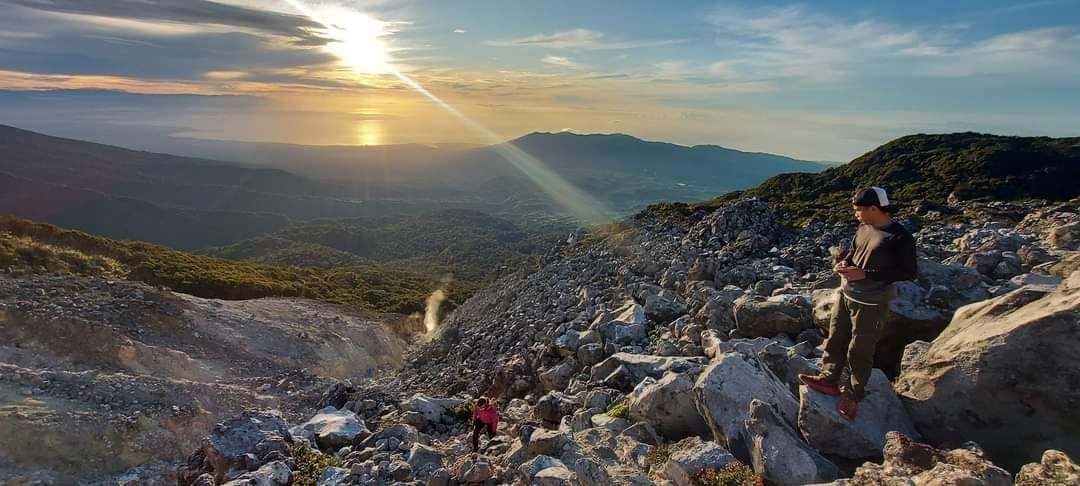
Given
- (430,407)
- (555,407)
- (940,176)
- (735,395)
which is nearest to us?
(735,395)

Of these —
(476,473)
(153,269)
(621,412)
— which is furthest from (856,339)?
(153,269)

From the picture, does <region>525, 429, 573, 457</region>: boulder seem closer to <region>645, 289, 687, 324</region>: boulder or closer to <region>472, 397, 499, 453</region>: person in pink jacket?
<region>472, 397, 499, 453</region>: person in pink jacket

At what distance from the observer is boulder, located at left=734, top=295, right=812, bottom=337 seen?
1102 centimetres

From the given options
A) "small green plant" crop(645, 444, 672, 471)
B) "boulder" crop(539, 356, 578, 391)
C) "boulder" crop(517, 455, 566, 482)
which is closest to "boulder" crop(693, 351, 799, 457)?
"small green plant" crop(645, 444, 672, 471)

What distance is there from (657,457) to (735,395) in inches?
56.0

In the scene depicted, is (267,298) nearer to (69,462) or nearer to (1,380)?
(1,380)

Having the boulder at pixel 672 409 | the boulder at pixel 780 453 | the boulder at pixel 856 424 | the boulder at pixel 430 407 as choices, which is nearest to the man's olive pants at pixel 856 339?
the boulder at pixel 856 424

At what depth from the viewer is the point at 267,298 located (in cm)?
3806

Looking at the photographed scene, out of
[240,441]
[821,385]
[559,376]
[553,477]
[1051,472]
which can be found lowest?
[559,376]

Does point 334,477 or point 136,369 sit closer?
point 334,477

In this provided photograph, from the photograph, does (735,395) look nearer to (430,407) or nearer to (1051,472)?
(1051,472)

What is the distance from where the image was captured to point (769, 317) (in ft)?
37.2

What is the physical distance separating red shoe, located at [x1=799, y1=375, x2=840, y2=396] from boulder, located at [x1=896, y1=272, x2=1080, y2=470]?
88 cm

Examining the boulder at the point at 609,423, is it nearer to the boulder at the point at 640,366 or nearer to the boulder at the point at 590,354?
the boulder at the point at 640,366
